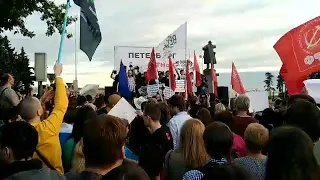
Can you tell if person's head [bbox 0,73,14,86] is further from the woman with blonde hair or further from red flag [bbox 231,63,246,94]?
red flag [bbox 231,63,246,94]

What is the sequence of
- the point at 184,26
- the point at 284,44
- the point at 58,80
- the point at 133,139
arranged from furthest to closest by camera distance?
the point at 184,26 < the point at 284,44 < the point at 133,139 < the point at 58,80

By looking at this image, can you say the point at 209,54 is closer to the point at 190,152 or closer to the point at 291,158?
the point at 190,152

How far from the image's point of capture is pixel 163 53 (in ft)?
59.1

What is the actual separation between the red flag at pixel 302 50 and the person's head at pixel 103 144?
601 cm

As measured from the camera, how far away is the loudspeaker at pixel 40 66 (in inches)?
515

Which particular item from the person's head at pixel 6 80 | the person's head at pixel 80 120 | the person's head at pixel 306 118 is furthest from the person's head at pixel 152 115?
the person's head at pixel 6 80

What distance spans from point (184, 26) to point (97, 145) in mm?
13934

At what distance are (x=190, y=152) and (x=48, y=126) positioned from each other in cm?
135

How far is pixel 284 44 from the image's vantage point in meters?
9.16

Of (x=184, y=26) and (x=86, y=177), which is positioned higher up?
(x=184, y=26)

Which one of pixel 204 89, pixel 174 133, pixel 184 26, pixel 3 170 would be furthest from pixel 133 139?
pixel 204 89

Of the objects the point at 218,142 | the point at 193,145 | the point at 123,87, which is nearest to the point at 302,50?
the point at 123,87

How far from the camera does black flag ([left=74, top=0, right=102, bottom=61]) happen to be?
341 inches

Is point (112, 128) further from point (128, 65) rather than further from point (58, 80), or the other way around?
point (128, 65)
